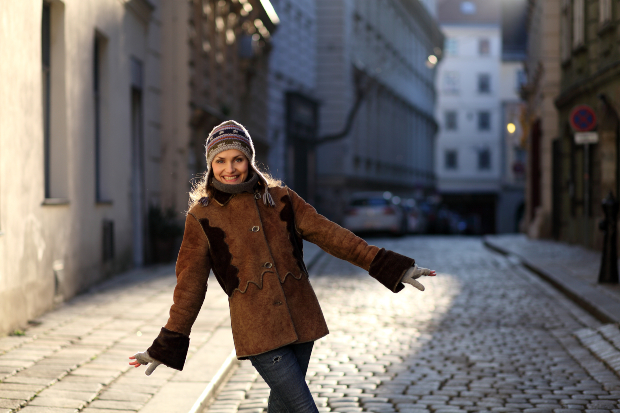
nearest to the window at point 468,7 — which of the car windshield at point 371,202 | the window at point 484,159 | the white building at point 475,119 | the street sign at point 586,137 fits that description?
the white building at point 475,119

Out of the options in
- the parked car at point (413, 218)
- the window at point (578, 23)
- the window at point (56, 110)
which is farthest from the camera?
the parked car at point (413, 218)

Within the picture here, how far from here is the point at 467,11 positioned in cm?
7656

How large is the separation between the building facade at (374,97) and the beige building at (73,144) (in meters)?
21.3

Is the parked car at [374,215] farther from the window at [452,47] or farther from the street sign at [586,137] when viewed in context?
the window at [452,47]

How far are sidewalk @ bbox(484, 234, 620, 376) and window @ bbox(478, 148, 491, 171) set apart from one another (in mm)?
50274

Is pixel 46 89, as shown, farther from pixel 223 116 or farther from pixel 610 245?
pixel 223 116

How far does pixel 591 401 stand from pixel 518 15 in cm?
4283

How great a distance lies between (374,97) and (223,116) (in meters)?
26.3

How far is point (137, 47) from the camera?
45.5 feet

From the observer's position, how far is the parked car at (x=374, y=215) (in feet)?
92.2

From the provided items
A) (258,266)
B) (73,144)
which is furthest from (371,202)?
(258,266)

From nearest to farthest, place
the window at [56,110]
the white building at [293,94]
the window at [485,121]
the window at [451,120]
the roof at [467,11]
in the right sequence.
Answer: the window at [56,110] → the white building at [293,94] → the window at [485,121] → the window at [451,120] → the roof at [467,11]

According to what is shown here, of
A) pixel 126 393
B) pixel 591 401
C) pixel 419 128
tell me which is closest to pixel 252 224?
pixel 126 393

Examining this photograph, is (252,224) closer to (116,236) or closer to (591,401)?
(591,401)
